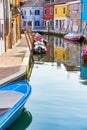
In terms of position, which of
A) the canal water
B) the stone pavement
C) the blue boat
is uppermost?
the blue boat

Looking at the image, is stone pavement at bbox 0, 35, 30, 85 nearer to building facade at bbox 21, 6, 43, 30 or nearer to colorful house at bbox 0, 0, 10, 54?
colorful house at bbox 0, 0, 10, 54

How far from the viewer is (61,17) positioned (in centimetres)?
6366

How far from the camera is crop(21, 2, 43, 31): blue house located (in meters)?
72.1

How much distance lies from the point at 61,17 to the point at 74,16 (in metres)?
5.72

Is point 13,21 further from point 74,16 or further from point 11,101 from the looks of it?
point 74,16

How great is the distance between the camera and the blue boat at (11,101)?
980 centimetres

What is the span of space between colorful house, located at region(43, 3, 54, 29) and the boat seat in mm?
54529

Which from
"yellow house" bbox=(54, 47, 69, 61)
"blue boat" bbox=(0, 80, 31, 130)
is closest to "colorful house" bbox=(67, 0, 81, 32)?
"yellow house" bbox=(54, 47, 69, 61)

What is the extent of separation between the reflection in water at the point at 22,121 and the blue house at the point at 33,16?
2348 inches

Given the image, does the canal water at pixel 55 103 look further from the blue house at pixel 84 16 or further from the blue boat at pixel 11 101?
the blue house at pixel 84 16

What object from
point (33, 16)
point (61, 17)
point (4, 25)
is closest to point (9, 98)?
point (4, 25)

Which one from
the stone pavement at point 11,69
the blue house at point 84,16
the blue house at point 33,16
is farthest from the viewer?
the blue house at point 33,16

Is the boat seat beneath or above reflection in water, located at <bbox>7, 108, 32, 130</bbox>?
above

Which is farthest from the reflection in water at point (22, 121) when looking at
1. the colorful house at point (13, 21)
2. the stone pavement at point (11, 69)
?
the colorful house at point (13, 21)
